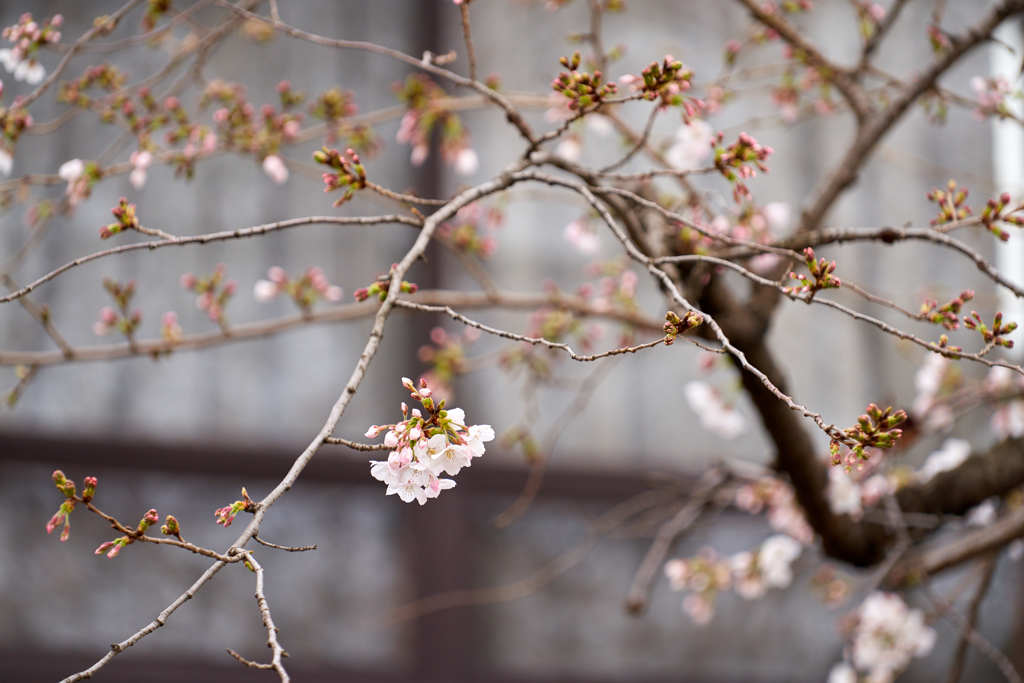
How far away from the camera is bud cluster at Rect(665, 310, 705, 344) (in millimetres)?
885

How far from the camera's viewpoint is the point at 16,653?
7.87ft

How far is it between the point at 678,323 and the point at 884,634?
1.60 meters

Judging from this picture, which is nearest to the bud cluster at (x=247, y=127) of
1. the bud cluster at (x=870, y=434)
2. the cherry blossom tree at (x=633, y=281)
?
the cherry blossom tree at (x=633, y=281)

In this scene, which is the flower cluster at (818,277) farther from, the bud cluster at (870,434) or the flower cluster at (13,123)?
the flower cluster at (13,123)

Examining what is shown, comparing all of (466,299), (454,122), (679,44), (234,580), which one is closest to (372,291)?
(466,299)

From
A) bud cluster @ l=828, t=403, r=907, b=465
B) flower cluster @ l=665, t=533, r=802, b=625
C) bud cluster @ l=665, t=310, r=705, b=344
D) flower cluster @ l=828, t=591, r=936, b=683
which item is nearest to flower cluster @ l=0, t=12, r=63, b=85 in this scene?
bud cluster @ l=665, t=310, r=705, b=344

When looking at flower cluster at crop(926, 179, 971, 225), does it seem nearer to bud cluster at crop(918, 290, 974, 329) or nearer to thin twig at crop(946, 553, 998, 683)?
bud cluster at crop(918, 290, 974, 329)

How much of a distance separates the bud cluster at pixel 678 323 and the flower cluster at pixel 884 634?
150 cm

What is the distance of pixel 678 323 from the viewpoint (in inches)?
35.7

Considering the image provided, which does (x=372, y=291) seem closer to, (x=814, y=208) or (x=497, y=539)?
(x=814, y=208)

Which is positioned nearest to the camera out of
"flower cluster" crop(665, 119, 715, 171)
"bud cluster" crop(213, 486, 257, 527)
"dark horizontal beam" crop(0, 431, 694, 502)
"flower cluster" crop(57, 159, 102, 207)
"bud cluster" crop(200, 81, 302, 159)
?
"bud cluster" crop(213, 486, 257, 527)

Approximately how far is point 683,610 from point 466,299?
1635 millimetres

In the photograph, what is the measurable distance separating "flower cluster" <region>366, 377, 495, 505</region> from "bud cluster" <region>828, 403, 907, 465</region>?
0.31 m

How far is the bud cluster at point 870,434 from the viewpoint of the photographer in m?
0.86
